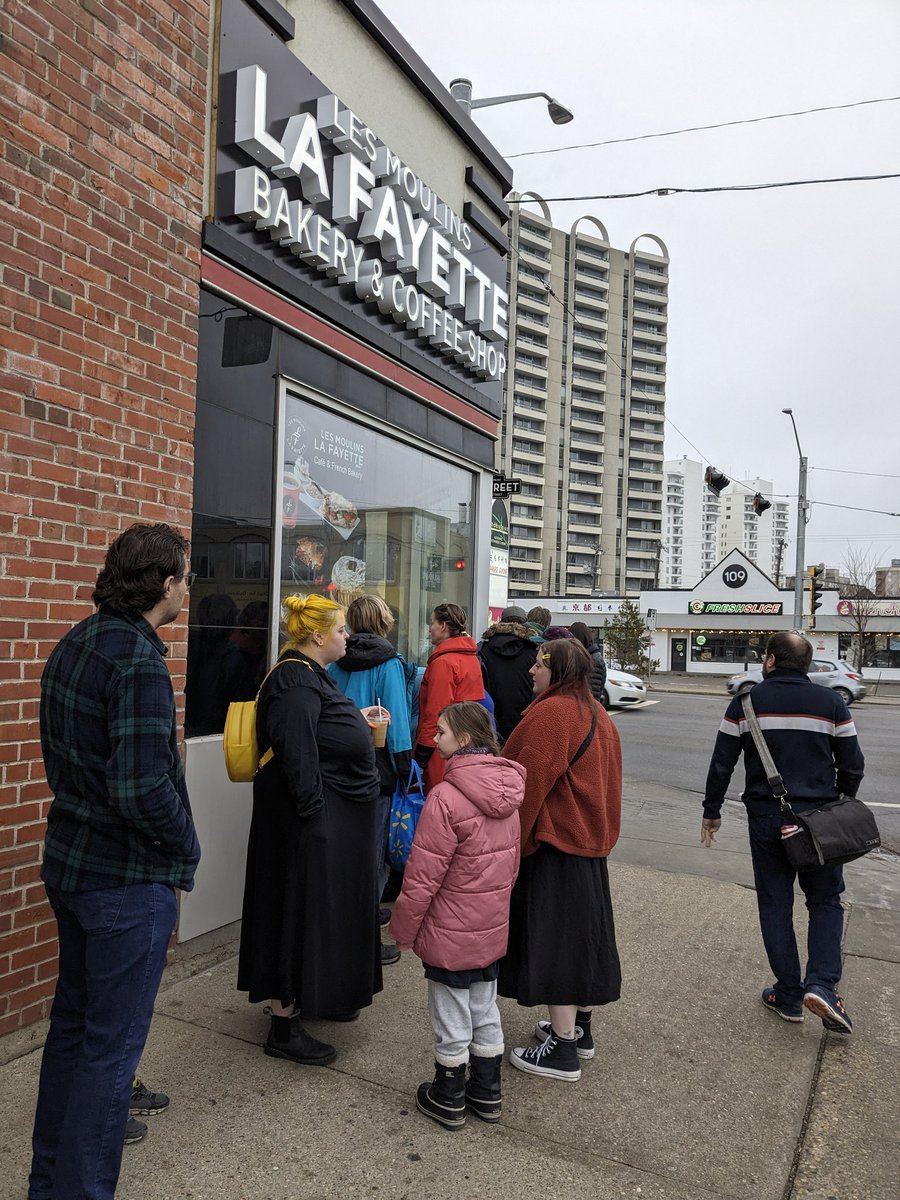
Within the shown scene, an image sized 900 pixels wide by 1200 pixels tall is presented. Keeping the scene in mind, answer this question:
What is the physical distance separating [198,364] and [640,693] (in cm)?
1920

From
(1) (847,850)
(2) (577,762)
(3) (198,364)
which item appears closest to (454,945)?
(2) (577,762)

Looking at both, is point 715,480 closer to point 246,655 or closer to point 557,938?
point 246,655

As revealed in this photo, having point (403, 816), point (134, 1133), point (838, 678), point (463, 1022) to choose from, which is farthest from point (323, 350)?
point (838, 678)

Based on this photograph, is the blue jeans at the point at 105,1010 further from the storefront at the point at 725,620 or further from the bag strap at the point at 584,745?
the storefront at the point at 725,620

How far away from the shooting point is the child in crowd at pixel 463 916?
118 inches

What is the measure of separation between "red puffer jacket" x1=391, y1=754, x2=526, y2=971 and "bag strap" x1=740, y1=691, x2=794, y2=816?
1573 mm

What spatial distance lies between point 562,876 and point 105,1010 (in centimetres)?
175

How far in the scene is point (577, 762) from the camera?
344 centimetres

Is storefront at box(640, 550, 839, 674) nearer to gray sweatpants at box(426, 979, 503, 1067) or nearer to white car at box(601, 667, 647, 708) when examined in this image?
white car at box(601, 667, 647, 708)

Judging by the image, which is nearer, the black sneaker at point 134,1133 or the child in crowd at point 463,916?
the black sneaker at point 134,1133

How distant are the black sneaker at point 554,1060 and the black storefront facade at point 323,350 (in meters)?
1.93

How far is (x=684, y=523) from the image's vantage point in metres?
164

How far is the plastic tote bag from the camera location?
4738 millimetres

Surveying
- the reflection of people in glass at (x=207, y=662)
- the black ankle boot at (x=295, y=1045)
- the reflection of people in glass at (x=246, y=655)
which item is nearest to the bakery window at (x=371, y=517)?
the reflection of people in glass at (x=246, y=655)
